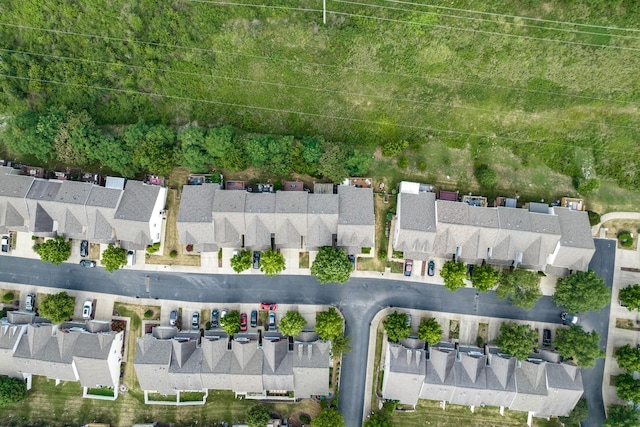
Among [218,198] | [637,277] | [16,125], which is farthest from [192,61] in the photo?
[637,277]

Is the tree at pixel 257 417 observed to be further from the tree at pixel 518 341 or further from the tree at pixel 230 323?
the tree at pixel 518 341

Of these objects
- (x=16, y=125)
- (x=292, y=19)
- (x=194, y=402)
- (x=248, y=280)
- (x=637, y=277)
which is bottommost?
(x=194, y=402)

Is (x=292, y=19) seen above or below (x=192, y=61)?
A: above

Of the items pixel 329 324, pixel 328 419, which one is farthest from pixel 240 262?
pixel 328 419

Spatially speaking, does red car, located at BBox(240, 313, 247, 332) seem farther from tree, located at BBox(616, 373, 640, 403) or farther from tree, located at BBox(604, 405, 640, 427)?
tree, located at BBox(616, 373, 640, 403)

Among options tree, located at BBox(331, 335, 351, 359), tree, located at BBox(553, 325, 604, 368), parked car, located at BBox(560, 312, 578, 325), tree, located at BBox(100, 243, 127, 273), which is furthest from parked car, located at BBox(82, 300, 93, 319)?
parked car, located at BBox(560, 312, 578, 325)

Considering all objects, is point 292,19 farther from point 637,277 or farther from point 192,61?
point 637,277

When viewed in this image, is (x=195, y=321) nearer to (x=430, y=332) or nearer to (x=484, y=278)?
(x=430, y=332)

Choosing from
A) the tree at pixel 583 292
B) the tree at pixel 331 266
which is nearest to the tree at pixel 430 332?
the tree at pixel 331 266
